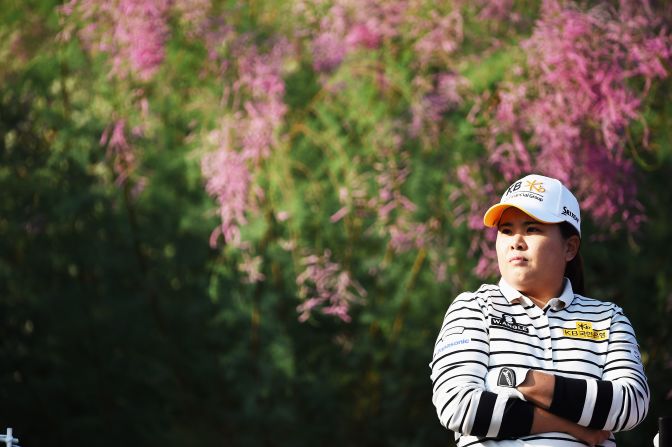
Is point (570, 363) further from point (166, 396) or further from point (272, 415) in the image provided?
point (166, 396)

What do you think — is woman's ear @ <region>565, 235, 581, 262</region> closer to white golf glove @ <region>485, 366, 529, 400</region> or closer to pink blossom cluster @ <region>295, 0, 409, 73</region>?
white golf glove @ <region>485, 366, 529, 400</region>

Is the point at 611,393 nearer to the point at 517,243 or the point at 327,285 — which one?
the point at 517,243

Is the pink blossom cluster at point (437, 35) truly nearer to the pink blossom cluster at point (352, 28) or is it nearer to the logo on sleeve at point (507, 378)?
the pink blossom cluster at point (352, 28)

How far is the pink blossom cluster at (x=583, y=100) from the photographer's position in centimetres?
490

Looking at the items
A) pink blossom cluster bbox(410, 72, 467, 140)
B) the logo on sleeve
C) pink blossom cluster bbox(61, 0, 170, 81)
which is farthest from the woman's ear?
pink blossom cluster bbox(61, 0, 170, 81)

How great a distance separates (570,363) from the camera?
2.31m

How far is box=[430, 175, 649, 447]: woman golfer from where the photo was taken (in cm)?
224

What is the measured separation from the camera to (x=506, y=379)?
2.26m

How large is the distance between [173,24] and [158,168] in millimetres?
731

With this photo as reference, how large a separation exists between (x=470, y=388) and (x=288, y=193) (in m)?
3.18

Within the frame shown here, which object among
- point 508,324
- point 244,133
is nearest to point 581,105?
point 244,133

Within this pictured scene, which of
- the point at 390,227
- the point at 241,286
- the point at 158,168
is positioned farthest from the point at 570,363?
the point at 158,168

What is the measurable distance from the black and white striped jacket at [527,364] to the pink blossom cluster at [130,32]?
3253 mm

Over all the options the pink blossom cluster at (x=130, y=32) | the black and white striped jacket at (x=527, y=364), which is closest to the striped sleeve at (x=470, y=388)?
the black and white striped jacket at (x=527, y=364)
